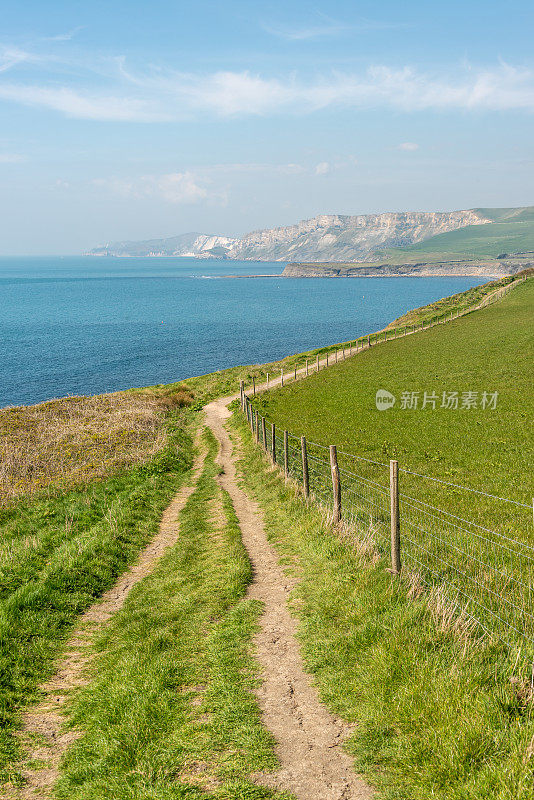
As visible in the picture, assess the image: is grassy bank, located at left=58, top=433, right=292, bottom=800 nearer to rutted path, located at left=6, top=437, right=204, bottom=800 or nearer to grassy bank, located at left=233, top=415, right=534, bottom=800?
rutted path, located at left=6, top=437, right=204, bottom=800

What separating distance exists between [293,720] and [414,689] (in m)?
1.69

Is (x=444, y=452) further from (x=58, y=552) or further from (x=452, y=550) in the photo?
(x=58, y=552)

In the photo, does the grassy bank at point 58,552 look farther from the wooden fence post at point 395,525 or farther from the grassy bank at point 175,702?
the wooden fence post at point 395,525

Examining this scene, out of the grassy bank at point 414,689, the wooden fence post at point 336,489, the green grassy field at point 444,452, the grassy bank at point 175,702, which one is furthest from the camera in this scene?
the wooden fence post at point 336,489

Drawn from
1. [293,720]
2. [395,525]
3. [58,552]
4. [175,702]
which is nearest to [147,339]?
[58,552]

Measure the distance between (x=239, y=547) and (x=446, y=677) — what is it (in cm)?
825

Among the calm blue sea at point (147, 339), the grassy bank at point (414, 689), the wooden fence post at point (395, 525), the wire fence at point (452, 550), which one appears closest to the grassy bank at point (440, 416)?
the wire fence at point (452, 550)

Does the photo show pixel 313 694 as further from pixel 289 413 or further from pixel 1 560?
pixel 289 413

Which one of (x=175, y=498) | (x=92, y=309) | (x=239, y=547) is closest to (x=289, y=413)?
(x=175, y=498)

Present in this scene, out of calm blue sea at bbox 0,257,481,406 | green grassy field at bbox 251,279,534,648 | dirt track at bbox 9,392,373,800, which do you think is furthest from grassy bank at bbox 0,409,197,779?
calm blue sea at bbox 0,257,481,406

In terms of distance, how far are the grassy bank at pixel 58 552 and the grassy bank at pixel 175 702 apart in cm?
106

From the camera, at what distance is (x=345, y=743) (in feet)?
21.9

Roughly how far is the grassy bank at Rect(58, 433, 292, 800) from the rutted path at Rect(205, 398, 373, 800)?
0.22m

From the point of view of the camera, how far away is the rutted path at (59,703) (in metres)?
6.72
